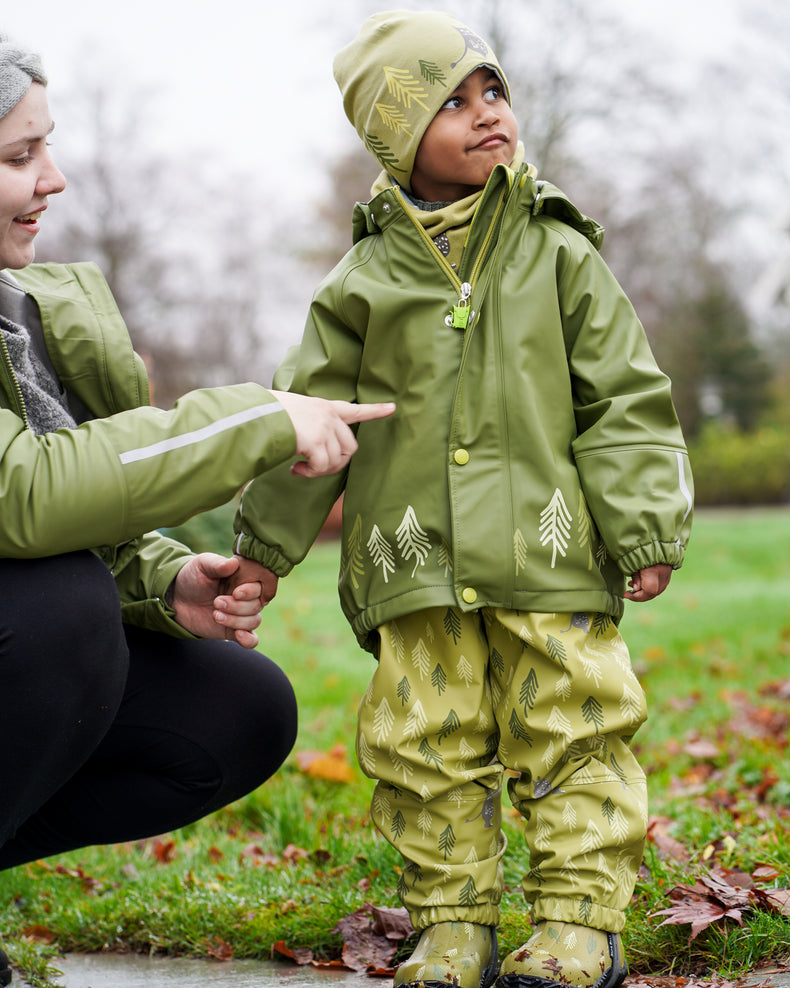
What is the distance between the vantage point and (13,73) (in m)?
1.92

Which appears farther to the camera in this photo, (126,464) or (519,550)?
(519,550)

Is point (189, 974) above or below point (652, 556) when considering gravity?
below

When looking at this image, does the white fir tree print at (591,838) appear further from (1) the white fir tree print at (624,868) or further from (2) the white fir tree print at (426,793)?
(2) the white fir tree print at (426,793)

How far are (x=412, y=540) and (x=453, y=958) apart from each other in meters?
0.79

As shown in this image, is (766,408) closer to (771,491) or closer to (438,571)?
(771,491)

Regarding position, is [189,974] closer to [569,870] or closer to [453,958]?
[453,958]

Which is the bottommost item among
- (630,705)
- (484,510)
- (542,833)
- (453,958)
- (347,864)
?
(347,864)

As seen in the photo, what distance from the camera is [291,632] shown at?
7250 millimetres

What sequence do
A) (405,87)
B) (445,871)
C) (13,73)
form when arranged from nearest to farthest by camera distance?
(13,73) → (445,871) → (405,87)

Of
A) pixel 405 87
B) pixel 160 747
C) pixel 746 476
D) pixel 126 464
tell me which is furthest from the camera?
pixel 746 476

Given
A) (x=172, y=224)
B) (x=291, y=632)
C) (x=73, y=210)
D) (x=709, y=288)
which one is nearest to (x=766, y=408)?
(x=709, y=288)

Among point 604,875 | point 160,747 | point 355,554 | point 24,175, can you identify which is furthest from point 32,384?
point 604,875

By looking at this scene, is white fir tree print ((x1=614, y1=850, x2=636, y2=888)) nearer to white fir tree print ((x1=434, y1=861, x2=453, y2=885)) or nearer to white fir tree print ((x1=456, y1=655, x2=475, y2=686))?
white fir tree print ((x1=434, y1=861, x2=453, y2=885))

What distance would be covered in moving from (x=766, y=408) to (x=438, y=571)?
27.2 meters
